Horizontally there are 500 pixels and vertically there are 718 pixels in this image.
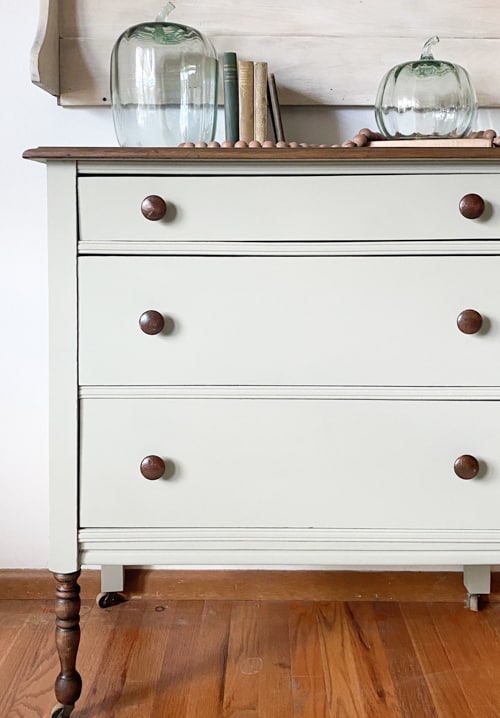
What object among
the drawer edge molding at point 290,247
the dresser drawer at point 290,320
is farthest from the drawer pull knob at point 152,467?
the drawer edge molding at point 290,247

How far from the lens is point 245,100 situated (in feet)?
5.23

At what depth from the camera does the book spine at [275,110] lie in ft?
5.28

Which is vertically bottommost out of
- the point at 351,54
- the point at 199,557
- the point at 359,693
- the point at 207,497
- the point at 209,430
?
the point at 359,693

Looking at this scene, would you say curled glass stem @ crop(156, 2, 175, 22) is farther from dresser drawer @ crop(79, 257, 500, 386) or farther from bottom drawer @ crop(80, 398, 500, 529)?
bottom drawer @ crop(80, 398, 500, 529)

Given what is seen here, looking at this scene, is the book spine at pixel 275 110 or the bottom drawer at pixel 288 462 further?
the book spine at pixel 275 110

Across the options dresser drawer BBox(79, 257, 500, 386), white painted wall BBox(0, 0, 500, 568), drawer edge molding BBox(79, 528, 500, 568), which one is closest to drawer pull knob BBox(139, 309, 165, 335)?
dresser drawer BBox(79, 257, 500, 386)

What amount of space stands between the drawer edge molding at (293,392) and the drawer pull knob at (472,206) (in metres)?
0.29

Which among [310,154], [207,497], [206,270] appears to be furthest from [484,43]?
[207,497]

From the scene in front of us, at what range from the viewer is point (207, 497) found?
1.34 m

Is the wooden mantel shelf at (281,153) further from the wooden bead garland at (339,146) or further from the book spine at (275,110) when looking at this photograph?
the book spine at (275,110)

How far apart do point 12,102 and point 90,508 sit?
975 millimetres

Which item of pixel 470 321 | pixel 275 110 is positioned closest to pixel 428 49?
pixel 275 110

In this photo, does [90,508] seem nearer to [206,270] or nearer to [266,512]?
[266,512]

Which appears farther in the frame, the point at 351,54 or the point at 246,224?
the point at 351,54
